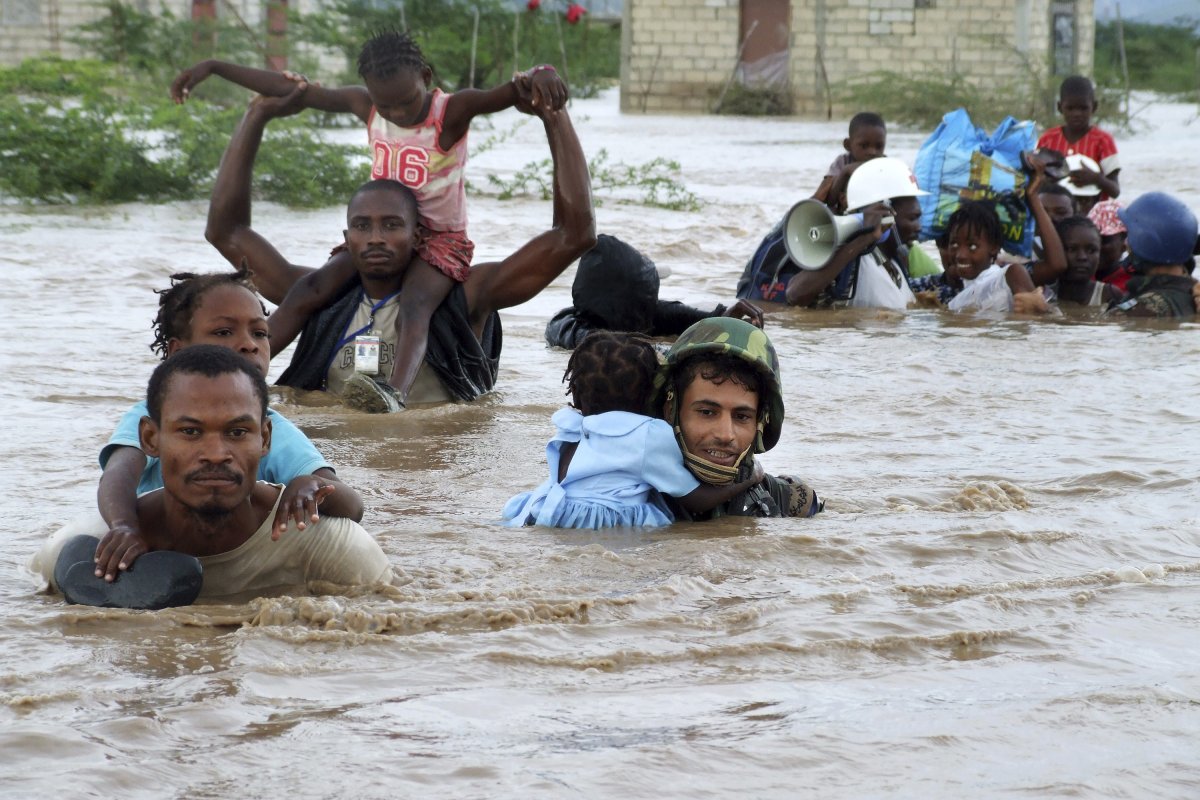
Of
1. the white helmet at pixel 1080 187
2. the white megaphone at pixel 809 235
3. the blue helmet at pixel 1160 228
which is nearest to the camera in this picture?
the blue helmet at pixel 1160 228

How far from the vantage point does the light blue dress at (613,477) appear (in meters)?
4.21

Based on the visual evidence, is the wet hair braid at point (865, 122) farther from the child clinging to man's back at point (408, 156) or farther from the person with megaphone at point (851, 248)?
the child clinging to man's back at point (408, 156)

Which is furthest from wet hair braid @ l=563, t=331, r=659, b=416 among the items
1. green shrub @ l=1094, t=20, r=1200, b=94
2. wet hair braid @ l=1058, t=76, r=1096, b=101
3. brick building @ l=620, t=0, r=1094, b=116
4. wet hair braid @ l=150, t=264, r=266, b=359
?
brick building @ l=620, t=0, r=1094, b=116

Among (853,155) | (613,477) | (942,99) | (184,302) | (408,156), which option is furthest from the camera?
(942,99)

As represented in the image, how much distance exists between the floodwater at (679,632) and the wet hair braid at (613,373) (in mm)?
372

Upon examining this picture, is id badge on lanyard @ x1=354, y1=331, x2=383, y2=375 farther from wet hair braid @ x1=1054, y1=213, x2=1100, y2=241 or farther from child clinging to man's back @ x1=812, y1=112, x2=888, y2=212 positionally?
wet hair braid @ x1=1054, y1=213, x2=1100, y2=241

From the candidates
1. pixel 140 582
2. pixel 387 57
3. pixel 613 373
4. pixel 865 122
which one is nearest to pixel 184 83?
pixel 387 57

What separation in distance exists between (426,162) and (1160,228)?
14.1 feet

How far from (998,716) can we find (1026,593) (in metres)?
0.87

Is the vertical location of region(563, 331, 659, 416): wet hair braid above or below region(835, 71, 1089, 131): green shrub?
below

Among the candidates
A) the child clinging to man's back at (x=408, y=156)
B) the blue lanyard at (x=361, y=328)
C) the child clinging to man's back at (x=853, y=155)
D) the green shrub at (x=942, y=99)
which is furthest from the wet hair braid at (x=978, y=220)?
the green shrub at (x=942, y=99)

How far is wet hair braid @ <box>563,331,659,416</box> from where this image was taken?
4.36 meters

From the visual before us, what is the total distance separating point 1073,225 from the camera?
8.95 m

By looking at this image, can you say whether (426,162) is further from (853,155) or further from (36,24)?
(36,24)
